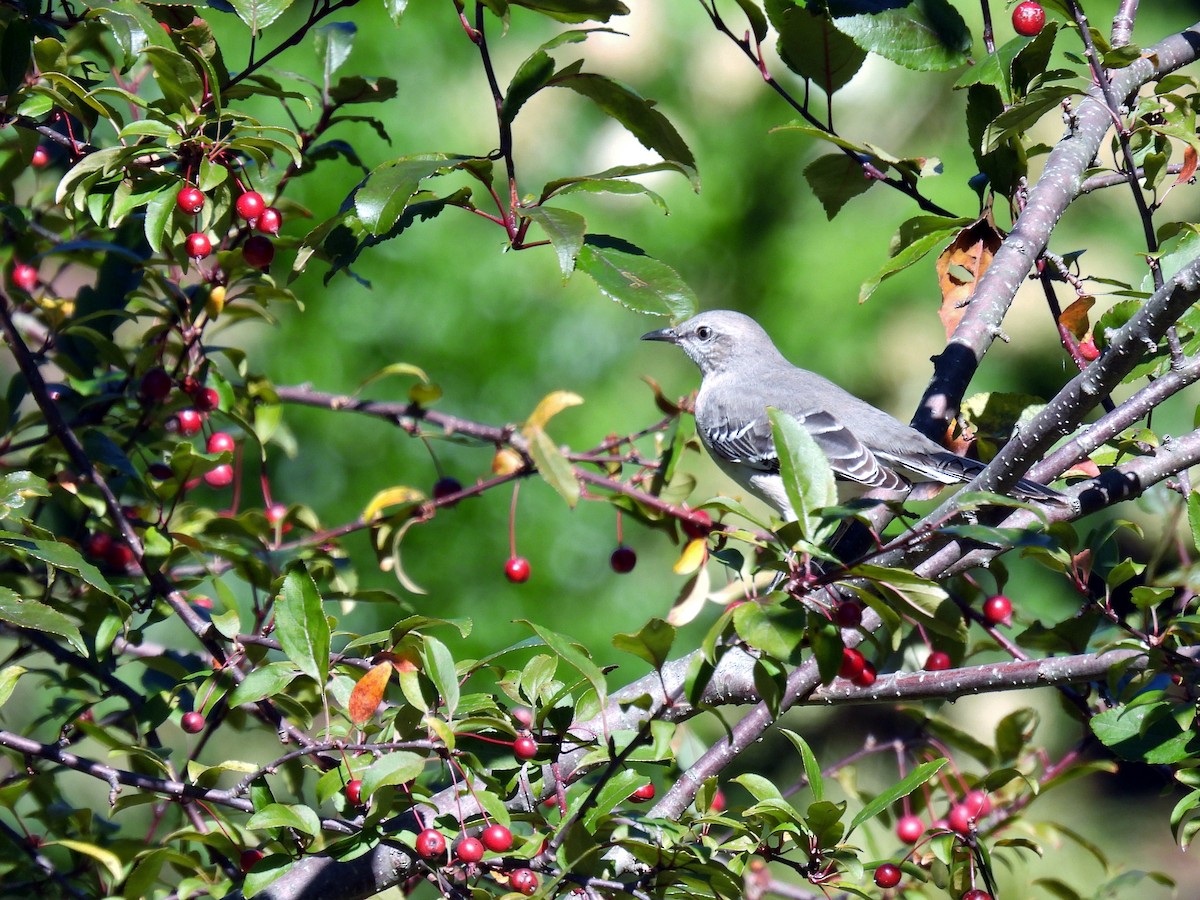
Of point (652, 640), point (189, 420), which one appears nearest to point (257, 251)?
point (189, 420)

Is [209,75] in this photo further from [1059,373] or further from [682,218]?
[1059,373]

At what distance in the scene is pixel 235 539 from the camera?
2895mm

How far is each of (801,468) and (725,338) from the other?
326cm

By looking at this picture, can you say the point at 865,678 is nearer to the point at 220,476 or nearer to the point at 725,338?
the point at 220,476

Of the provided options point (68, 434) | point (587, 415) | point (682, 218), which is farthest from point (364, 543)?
point (68, 434)

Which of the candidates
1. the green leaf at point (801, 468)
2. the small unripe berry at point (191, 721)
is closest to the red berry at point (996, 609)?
the green leaf at point (801, 468)

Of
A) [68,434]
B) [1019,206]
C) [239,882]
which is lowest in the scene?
[239,882]

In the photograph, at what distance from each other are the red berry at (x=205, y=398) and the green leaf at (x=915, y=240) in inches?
62.9

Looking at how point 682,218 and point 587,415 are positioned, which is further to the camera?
point 682,218

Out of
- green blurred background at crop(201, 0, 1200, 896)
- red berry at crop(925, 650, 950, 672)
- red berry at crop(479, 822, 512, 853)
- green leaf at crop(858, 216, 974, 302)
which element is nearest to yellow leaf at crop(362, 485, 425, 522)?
red berry at crop(479, 822, 512, 853)

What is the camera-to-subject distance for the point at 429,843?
1.84 metres

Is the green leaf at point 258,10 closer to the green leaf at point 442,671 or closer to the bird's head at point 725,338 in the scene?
the green leaf at point 442,671

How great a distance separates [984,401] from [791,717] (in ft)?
13.2

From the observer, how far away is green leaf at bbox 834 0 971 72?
2.61 meters
